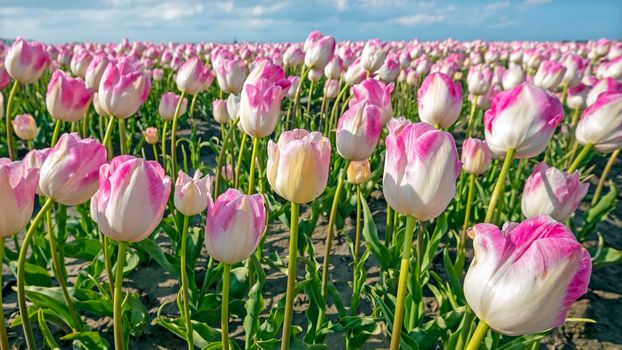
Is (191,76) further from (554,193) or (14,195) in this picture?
(554,193)

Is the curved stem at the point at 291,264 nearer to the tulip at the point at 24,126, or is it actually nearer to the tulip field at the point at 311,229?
the tulip field at the point at 311,229

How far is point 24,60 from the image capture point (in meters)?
2.46

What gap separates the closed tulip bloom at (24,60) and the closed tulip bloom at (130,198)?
1832 mm

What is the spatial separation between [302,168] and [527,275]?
0.56 m

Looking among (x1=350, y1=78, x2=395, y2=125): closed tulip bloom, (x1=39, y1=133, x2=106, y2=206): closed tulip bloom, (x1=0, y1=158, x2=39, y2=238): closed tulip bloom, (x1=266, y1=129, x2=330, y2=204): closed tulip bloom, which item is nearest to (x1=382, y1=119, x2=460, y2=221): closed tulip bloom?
(x1=266, y1=129, x2=330, y2=204): closed tulip bloom

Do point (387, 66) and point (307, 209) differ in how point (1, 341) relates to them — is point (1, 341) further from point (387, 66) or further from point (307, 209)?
point (387, 66)

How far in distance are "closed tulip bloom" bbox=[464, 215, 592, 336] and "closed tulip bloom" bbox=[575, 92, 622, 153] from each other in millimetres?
1281

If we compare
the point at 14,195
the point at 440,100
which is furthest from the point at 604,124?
the point at 14,195

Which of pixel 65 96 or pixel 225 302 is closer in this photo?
pixel 225 302

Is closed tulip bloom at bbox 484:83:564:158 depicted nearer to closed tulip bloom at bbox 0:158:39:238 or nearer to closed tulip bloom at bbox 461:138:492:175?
closed tulip bloom at bbox 461:138:492:175

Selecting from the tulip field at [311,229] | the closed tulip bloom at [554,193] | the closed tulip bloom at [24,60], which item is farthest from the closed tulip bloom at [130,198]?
the closed tulip bloom at [24,60]

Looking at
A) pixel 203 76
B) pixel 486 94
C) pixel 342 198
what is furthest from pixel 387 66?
pixel 203 76

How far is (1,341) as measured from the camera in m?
1.17

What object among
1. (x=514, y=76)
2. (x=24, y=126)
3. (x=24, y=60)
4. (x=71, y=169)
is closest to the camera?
(x=71, y=169)
